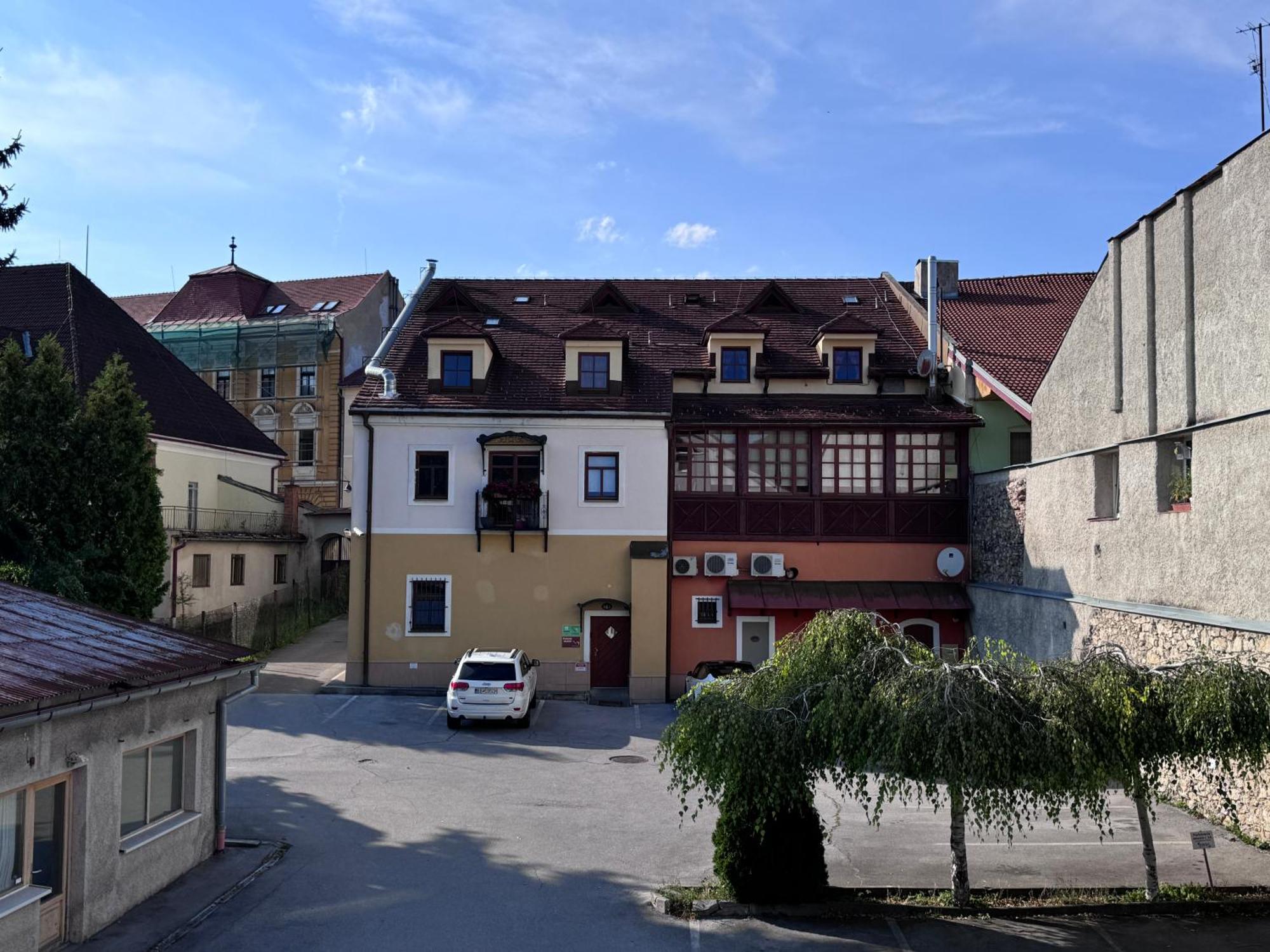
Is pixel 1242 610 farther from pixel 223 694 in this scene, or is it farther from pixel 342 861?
pixel 223 694

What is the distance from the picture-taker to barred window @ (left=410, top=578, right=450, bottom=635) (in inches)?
998

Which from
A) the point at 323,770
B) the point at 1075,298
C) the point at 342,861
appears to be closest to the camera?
the point at 342,861

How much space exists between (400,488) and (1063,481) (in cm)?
1523

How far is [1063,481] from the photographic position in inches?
771

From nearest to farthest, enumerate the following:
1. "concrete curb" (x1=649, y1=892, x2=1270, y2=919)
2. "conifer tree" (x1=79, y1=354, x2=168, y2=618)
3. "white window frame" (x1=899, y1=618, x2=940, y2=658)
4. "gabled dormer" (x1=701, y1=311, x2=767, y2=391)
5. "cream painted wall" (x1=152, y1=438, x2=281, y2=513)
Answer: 1. "concrete curb" (x1=649, y1=892, x2=1270, y2=919)
2. "conifer tree" (x1=79, y1=354, x2=168, y2=618)
3. "white window frame" (x1=899, y1=618, x2=940, y2=658)
4. "gabled dormer" (x1=701, y1=311, x2=767, y2=391)
5. "cream painted wall" (x1=152, y1=438, x2=281, y2=513)

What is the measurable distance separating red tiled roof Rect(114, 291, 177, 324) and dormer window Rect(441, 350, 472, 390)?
3270 centimetres

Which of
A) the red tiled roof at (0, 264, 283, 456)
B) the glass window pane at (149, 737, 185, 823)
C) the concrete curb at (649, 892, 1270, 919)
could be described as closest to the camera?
the concrete curb at (649, 892, 1270, 919)

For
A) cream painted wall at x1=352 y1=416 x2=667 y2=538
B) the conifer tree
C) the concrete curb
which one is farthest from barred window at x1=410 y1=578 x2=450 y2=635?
the concrete curb

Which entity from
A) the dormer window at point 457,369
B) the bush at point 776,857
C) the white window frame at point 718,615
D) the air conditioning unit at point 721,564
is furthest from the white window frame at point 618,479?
the bush at point 776,857

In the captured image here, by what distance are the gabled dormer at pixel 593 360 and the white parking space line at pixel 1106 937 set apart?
58.2 ft

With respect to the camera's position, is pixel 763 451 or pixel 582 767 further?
pixel 763 451

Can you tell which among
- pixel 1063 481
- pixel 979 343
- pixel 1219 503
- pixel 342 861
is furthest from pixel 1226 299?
pixel 342 861

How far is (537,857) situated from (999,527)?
14603 millimetres

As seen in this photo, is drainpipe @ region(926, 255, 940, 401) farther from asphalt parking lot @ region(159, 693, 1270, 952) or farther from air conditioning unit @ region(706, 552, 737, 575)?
asphalt parking lot @ region(159, 693, 1270, 952)
